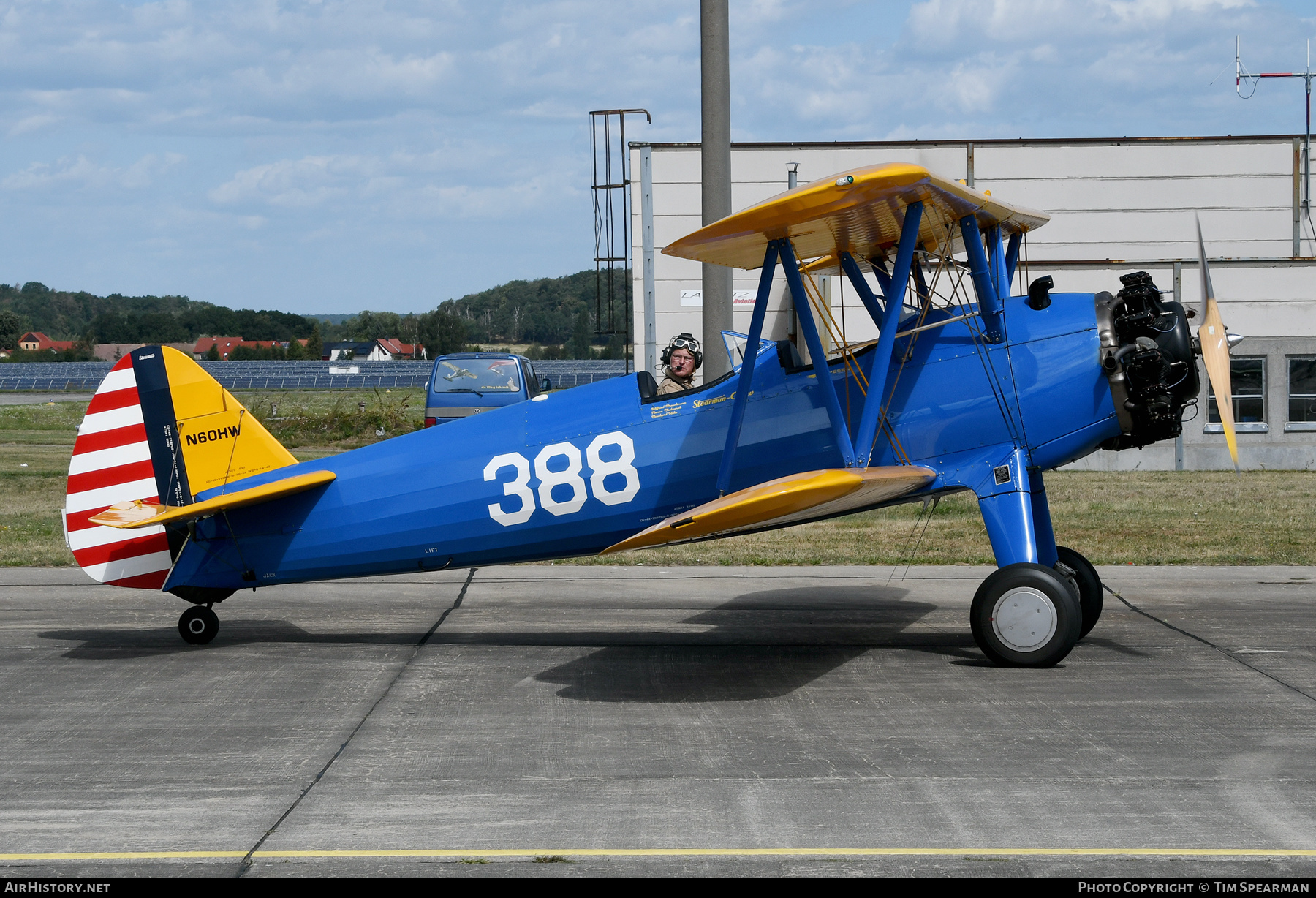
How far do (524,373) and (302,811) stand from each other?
17.6 meters

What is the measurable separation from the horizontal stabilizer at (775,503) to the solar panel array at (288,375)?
48078mm

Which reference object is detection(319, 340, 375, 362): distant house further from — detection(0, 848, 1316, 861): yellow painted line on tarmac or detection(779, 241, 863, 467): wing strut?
detection(0, 848, 1316, 861): yellow painted line on tarmac

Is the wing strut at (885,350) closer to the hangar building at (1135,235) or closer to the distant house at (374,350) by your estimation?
the hangar building at (1135,235)

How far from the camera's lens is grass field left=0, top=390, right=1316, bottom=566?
1237 cm

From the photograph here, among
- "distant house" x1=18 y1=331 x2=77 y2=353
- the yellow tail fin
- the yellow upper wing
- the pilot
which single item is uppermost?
"distant house" x1=18 y1=331 x2=77 y2=353

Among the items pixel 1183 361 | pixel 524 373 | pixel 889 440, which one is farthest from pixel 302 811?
pixel 524 373

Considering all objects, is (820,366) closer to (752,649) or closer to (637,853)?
(752,649)

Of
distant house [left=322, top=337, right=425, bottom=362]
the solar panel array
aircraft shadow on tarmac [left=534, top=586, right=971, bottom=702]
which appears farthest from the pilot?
distant house [left=322, top=337, right=425, bottom=362]

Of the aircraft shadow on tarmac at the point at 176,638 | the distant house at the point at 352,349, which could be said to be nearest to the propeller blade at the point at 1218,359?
the aircraft shadow on tarmac at the point at 176,638

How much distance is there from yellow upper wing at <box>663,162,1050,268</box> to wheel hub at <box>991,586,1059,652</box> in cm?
227

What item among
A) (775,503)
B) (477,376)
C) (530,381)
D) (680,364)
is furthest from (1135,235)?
(775,503)

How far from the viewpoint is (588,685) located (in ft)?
24.3

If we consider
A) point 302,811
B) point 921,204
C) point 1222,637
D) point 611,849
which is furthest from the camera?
point 1222,637

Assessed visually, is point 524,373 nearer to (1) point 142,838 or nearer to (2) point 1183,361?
(2) point 1183,361
